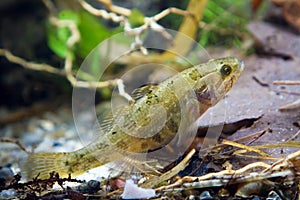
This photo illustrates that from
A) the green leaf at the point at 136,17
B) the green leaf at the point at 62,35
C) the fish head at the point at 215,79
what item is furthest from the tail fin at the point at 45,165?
the green leaf at the point at 62,35

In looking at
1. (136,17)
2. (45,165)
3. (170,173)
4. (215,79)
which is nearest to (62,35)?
(136,17)

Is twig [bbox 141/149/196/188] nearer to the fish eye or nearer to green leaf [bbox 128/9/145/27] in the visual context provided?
the fish eye

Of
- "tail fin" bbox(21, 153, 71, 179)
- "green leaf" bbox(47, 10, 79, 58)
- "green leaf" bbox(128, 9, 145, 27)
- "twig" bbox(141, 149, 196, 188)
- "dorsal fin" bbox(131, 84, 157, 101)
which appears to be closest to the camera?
"twig" bbox(141, 149, 196, 188)

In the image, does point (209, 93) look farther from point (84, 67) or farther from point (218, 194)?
point (84, 67)

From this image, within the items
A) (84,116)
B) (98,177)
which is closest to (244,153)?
(98,177)

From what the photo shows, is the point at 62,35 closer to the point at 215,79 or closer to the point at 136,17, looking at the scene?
the point at 136,17

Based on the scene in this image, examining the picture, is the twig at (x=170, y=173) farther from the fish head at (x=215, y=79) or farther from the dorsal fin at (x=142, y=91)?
the dorsal fin at (x=142, y=91)

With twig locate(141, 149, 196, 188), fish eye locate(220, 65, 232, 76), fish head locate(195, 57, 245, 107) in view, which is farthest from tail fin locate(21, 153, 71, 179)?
fish eye locate(220, 65, 232, 76)

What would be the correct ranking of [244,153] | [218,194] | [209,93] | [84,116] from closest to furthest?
[218,194]
[244,153]
[209,93]
[84,116]
